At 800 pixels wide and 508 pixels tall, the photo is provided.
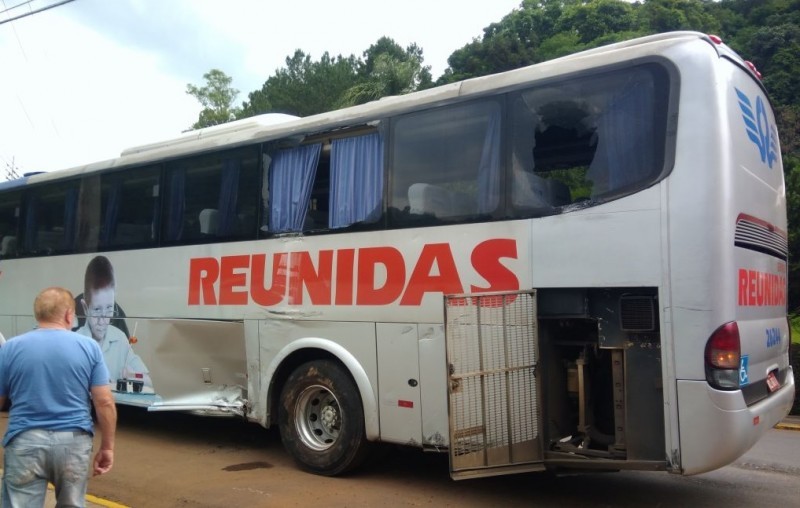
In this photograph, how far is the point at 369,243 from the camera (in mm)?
6328

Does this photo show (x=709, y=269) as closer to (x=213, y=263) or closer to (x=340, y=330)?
(x=340, y=330)

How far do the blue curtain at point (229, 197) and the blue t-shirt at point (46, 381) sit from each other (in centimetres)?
386

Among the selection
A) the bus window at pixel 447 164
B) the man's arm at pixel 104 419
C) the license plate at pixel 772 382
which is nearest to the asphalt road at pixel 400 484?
the license plate at pixel 772 382

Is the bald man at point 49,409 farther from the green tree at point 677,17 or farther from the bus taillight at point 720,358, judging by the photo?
the green tree at point 677,17

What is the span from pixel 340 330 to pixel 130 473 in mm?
2653

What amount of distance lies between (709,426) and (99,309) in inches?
290

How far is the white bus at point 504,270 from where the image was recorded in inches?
187

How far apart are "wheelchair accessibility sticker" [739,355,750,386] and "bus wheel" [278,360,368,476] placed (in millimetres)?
3197

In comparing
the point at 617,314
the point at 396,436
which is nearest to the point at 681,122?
the point at 617,314

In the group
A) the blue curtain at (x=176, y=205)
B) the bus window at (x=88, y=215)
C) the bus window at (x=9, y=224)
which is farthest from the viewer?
the bus window at (x=9, y=224)

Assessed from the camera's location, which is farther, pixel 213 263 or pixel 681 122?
pixel 213 263

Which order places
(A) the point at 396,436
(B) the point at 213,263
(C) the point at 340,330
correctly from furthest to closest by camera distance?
(B) the point at 213,263
(C) the point at 340,330
(A) the point at 396,436

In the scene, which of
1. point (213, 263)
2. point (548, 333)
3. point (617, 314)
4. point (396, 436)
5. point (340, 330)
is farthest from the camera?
point (213, 263)

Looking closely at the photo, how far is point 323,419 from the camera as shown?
22.1ft
